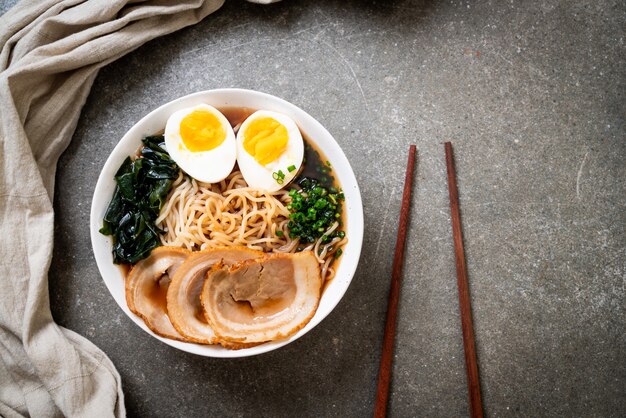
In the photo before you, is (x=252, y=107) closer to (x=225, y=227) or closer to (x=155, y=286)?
(x=225, y=227)

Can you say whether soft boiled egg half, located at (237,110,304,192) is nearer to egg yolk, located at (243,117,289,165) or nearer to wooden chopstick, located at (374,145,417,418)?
egg yolk, located at (243,117,289,165)

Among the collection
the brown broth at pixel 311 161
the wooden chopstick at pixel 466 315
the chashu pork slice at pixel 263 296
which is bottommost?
the wooden chopstick at pixel 466 315

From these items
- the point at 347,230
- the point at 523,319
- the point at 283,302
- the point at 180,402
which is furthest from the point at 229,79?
the point at 523,319

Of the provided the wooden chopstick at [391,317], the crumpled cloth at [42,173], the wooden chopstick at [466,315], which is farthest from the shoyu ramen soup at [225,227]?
the wooden chopstick at [466,315]

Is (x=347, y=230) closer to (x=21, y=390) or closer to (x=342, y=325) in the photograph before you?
(x=342, y=325)

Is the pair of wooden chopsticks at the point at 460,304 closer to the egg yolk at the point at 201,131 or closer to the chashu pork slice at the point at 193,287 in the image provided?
the chashu pork slice at the point at 193,287

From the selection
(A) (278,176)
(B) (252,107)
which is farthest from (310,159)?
(B) (252,107)

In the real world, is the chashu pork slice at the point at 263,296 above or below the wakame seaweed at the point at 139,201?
below

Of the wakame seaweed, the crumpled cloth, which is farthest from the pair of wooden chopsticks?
the crumpled cloth
